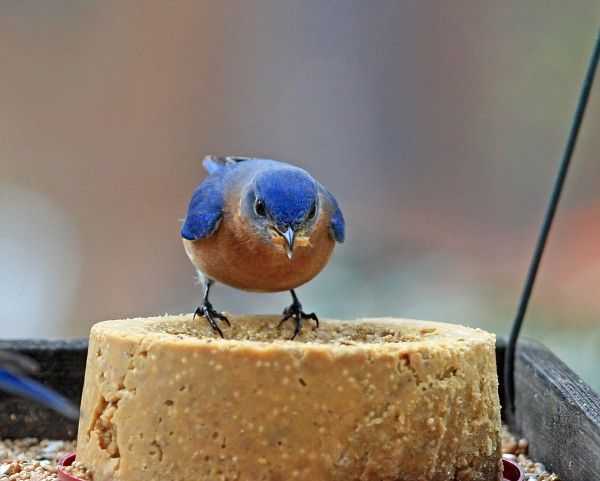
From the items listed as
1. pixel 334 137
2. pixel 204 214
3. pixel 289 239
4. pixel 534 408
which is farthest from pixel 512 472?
pixel 334 137

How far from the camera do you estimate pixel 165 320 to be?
3090 millimetres

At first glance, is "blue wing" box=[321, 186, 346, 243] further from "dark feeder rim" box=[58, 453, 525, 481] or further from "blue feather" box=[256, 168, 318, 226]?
"dark feeder rim" box=[58, 453, 525, 481]

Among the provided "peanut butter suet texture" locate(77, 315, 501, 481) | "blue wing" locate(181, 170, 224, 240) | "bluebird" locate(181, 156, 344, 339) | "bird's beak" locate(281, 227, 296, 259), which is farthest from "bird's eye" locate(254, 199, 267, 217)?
"peanut butter suet texture" locate(77, 315, 501, 481)

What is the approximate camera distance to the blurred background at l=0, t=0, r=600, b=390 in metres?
5.29

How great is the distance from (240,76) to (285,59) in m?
0.28

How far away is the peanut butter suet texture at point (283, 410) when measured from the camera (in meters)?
2.37

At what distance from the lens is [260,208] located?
341 centimetres

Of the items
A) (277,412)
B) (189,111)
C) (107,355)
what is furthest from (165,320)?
(189,111)

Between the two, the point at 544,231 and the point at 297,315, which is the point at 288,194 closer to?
the point at 297,315

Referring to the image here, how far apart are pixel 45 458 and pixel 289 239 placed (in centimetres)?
117

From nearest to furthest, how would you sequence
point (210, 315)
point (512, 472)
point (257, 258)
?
point (512, 472) < point (210, 315) < point (257, 258)

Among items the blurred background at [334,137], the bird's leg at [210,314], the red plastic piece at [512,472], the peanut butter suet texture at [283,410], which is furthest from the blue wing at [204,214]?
the blurred background at [334,137]

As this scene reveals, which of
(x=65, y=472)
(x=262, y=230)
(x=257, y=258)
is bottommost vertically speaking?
(x=65, y=472)

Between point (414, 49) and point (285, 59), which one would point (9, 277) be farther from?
point (414, 49)
